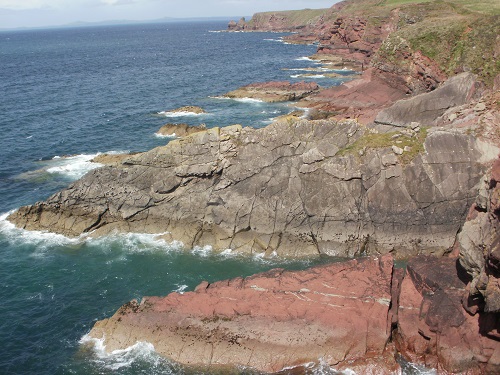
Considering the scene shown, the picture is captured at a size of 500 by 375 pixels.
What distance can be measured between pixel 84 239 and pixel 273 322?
2014 centimetres

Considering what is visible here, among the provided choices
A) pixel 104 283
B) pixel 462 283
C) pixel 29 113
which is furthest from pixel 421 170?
pixel 29 113

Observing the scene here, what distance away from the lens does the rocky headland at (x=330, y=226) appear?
23.3 metres

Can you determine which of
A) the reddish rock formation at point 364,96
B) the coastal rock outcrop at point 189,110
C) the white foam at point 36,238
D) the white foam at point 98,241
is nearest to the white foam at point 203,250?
the white foam at point 98,241

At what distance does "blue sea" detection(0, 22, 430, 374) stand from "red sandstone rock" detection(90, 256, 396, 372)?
1.00 m

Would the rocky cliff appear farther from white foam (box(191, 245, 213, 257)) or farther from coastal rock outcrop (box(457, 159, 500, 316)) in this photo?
coastal rock outcrop (box(457, 159, 500, 316))

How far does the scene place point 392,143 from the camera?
33.9m

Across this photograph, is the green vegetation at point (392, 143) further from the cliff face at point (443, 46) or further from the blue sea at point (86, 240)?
the cliff face at point (443, 46)

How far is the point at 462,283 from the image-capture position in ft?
80.6

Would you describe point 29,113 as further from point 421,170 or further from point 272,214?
point 421,170

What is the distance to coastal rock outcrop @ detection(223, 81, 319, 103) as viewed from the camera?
82.4m

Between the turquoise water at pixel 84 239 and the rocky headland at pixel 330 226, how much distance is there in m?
1.66

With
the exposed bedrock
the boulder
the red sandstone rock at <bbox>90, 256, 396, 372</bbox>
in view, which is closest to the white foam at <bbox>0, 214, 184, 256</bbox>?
the red sandstone rock at <bbox>90, 256, 396, 372</bbox>

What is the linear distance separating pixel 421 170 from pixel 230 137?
1478 centimetres

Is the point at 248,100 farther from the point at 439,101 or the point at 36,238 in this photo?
the point at 36,238
